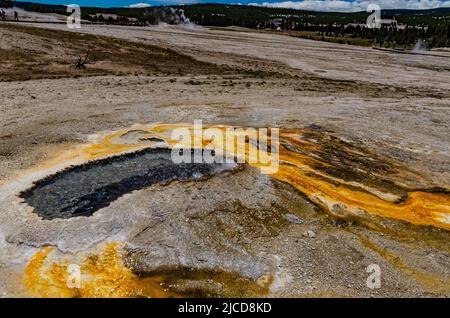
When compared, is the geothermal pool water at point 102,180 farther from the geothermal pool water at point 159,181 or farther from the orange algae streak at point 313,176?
the orange algae streak at point 313,176

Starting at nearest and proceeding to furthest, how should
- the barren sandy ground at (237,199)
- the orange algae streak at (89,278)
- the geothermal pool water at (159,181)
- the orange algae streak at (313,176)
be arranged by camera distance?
1. the orange algae streak at (89,278)
2. the geothermal pool water at (159,181)
3. the barren sandy ground at (237,199)
4. the orange algae streak at (313,176)

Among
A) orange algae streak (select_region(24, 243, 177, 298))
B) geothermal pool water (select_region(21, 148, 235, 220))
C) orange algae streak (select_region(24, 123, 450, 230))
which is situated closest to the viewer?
orange algae streak (select_region(24, 243, 177, 298))

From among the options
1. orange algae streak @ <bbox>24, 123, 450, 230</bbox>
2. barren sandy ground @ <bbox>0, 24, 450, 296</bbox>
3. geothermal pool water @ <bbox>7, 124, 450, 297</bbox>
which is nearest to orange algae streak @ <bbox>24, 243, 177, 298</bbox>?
geothermal pool water @ <bbox>7, 124, 450, 297</bbox>

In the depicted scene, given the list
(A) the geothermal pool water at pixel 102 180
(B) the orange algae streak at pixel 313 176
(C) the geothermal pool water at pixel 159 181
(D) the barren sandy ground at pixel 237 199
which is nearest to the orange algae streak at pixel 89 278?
(C) the geothermal pool water at pixel 159 181

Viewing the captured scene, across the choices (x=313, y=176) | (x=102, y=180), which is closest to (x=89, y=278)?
(x=102, y=180)

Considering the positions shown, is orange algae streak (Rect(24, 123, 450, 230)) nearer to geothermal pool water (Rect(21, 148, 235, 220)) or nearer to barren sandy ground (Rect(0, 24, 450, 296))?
barren sandy ground (Rect(0, 24, 450, 296))
